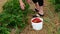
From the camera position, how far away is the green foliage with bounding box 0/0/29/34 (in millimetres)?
3713

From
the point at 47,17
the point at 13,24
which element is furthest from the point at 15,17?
the point at 47,17

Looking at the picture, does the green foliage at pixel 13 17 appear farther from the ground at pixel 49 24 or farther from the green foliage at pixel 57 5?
the green foliage at pixel 57 5

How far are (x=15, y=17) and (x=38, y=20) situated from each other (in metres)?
0.42

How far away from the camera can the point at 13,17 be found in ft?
12.4

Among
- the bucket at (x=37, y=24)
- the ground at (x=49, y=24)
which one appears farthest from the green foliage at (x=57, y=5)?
the bucket at (x=37, y=24)

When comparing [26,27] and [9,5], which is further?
[9,5]

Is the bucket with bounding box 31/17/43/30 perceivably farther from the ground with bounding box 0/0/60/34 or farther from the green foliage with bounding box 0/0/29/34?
the green foliage with bounding box 0/0/29/34

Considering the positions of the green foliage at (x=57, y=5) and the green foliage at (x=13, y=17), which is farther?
the green foliage at (x=57, y=5)

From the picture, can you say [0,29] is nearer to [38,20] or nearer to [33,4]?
[38,20]

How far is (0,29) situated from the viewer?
351 centimetres

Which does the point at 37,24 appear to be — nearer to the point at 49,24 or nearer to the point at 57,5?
the point at 49,24

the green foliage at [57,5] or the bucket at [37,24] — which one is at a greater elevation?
the green foliage at [57,5]

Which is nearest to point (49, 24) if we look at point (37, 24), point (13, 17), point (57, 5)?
point (37, 24)

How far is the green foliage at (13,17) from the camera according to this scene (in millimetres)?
3713
